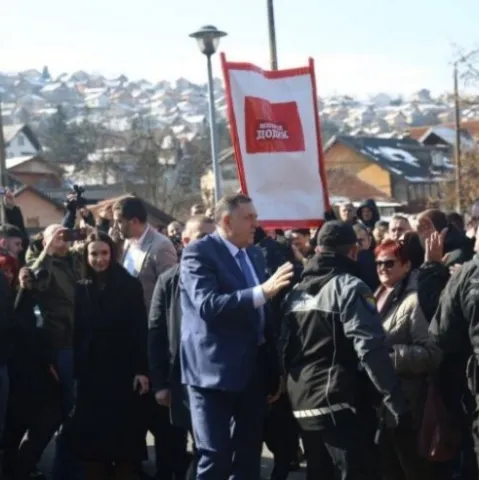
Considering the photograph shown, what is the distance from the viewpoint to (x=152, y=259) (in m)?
8.19

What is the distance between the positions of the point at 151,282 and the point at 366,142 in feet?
225

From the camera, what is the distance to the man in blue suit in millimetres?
6297

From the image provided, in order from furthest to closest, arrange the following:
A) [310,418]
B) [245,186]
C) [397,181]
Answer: [397,181] → [245,186] → [310,418]

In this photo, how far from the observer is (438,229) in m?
8.47

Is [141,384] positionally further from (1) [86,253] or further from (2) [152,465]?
(2) [152,465]

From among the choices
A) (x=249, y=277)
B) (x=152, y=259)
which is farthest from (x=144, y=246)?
(x=249, y=277)

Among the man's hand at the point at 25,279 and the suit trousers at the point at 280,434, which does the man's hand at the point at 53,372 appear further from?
the suit trousers at the point at 280,434

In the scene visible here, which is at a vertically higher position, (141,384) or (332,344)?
(332,344)

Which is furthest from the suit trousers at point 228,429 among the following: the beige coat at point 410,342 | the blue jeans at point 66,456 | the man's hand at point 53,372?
the man's hand at point 53,372

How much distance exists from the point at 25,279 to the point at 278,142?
7.35 ft

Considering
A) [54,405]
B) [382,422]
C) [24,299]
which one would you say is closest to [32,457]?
[54,405]

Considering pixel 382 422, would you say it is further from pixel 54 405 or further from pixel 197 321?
pixel 54 405

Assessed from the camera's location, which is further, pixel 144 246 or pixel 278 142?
pixel 278 142

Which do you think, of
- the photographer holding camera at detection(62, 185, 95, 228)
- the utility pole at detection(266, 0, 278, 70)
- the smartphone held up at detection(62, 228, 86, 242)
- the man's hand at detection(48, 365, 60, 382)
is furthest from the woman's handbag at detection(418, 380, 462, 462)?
the utility pole at detection(266, 0, 278, 70)
